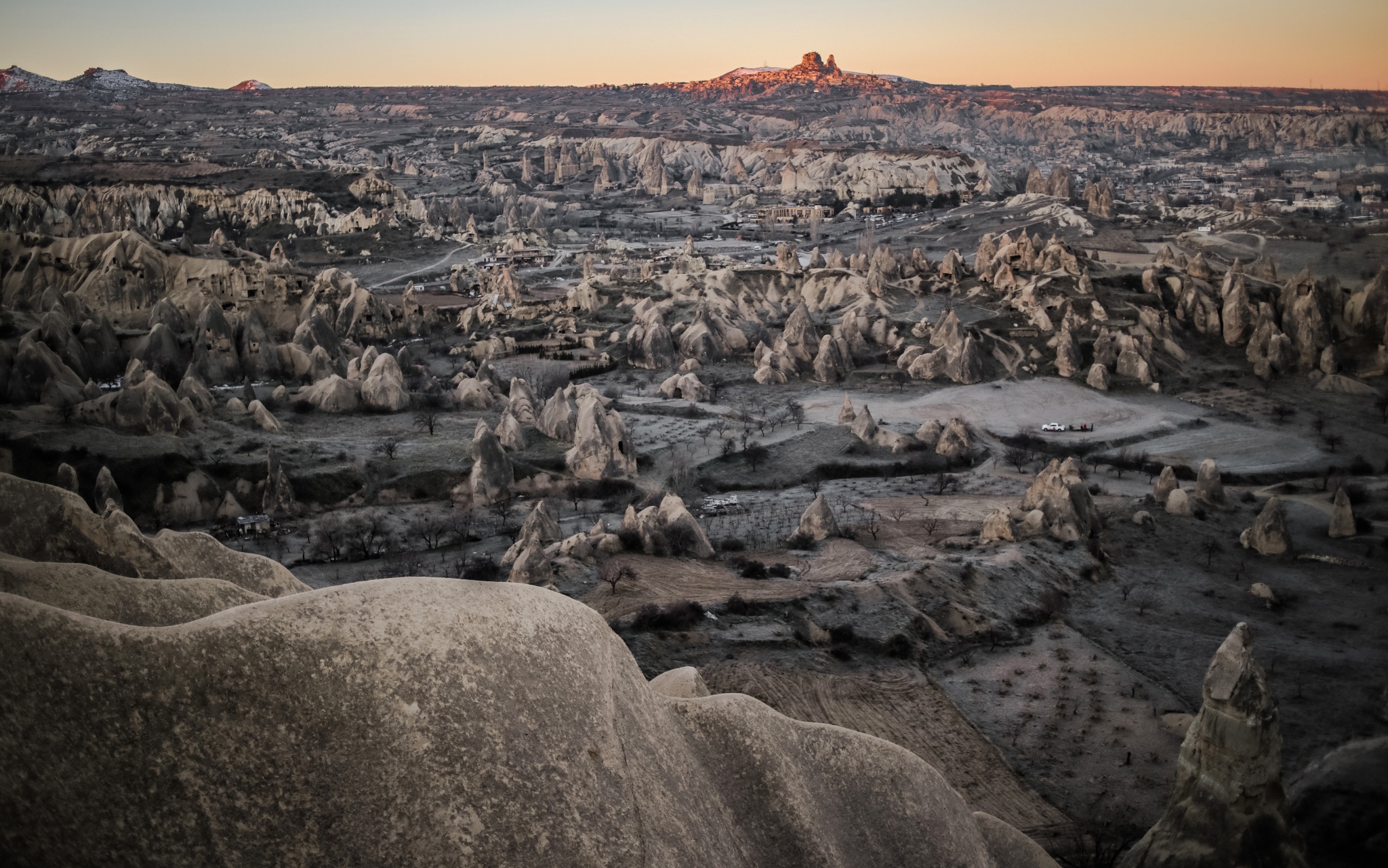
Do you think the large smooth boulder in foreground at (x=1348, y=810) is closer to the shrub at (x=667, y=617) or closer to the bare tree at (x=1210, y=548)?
the shrub at (x=667, y=617)

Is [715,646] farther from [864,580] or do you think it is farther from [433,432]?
[433,432]

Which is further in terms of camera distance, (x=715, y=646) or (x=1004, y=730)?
(x=715, y=646)

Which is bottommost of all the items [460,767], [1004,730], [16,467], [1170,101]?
[1004,730]

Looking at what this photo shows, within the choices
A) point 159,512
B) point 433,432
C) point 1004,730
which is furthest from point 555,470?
point 1004,730

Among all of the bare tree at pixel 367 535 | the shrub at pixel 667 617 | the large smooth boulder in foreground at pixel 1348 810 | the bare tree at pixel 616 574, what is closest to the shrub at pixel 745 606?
the shrub at pixel 667 617

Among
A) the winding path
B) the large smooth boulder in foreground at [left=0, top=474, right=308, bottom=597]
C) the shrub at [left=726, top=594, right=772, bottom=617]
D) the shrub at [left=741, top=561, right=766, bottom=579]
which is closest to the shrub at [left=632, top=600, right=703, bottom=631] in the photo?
the shrub at [left=726, top=594, right=772, bottom=617]

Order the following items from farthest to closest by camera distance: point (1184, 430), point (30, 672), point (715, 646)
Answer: point (1184, 430), point (715, 646), point (30, 672)

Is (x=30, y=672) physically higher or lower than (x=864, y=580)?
higher
